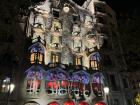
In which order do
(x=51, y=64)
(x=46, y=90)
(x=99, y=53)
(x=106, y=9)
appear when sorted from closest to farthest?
(x=46, y=90), (x=51, y=64), (x=99, y=53), (x=106, y=9)

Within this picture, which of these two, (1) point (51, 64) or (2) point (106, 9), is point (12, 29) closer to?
(1) point (51, 64)

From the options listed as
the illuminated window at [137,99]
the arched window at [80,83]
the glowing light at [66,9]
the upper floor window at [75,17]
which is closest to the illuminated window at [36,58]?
the arched window at [80,83]

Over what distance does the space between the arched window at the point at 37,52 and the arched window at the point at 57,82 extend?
9.63 ft

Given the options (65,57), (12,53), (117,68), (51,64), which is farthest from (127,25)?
(12,53)

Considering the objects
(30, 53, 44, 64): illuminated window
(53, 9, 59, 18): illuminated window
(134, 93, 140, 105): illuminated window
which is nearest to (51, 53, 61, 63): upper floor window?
(30, 53, 44, 64): illuminated window

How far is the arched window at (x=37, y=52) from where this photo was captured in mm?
32297

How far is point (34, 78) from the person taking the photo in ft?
99.9

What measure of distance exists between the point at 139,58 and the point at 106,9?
1811cm

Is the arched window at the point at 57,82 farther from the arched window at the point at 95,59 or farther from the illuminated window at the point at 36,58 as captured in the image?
the arched window at the point at 95,59

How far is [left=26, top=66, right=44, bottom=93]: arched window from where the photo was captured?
97.8 feet

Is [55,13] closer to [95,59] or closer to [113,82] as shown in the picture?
[95,59]

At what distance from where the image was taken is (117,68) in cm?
3888

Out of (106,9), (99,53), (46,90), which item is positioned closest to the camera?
(46,90)

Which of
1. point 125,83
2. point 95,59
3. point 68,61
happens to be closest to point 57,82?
point 68,61
